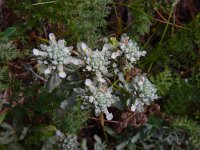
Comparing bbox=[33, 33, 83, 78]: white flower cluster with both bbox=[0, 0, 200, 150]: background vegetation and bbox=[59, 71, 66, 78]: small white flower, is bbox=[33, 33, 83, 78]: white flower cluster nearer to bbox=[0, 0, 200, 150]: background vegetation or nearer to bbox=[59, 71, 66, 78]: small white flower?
bbox=[59, 71, 66, 78]: small white flower

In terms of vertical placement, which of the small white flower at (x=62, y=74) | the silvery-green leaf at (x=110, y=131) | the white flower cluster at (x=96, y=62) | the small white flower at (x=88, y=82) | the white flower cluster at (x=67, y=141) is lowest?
the silvery-green leaf at (x=110, y=131)

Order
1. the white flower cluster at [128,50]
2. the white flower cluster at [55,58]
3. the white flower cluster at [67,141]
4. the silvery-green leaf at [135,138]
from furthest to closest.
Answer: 1. the silvery-green leaf at [135,138]
2. the white flower cluster at [67,141]
3. the white flower cluster at [128,50]
4. the white flower cluster at [55,58]

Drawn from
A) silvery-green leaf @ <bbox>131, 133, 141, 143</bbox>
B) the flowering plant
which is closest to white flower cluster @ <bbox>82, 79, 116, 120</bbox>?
the flowering plant

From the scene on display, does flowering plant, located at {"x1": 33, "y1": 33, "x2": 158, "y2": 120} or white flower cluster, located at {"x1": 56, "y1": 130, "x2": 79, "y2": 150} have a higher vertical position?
flowering plant, located at {"x1": 33, "y1": 33, "x2": 158, "y2": 120}

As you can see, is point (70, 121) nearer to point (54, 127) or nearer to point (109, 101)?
point (54, 127)

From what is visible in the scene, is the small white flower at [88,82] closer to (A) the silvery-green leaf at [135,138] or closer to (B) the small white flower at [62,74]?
(B) the small white flower at [62,74]

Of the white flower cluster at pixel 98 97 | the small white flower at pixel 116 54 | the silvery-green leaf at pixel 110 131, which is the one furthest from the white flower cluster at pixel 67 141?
the small white flower at pixel 116 54

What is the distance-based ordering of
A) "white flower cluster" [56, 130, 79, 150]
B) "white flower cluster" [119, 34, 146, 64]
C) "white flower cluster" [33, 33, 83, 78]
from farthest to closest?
"white flower cluster" [56, 130, 79, 150]
"white flower cluster" [119, 34, 146, 64]
"white flower cluster" [33, 33, 83, 78]
